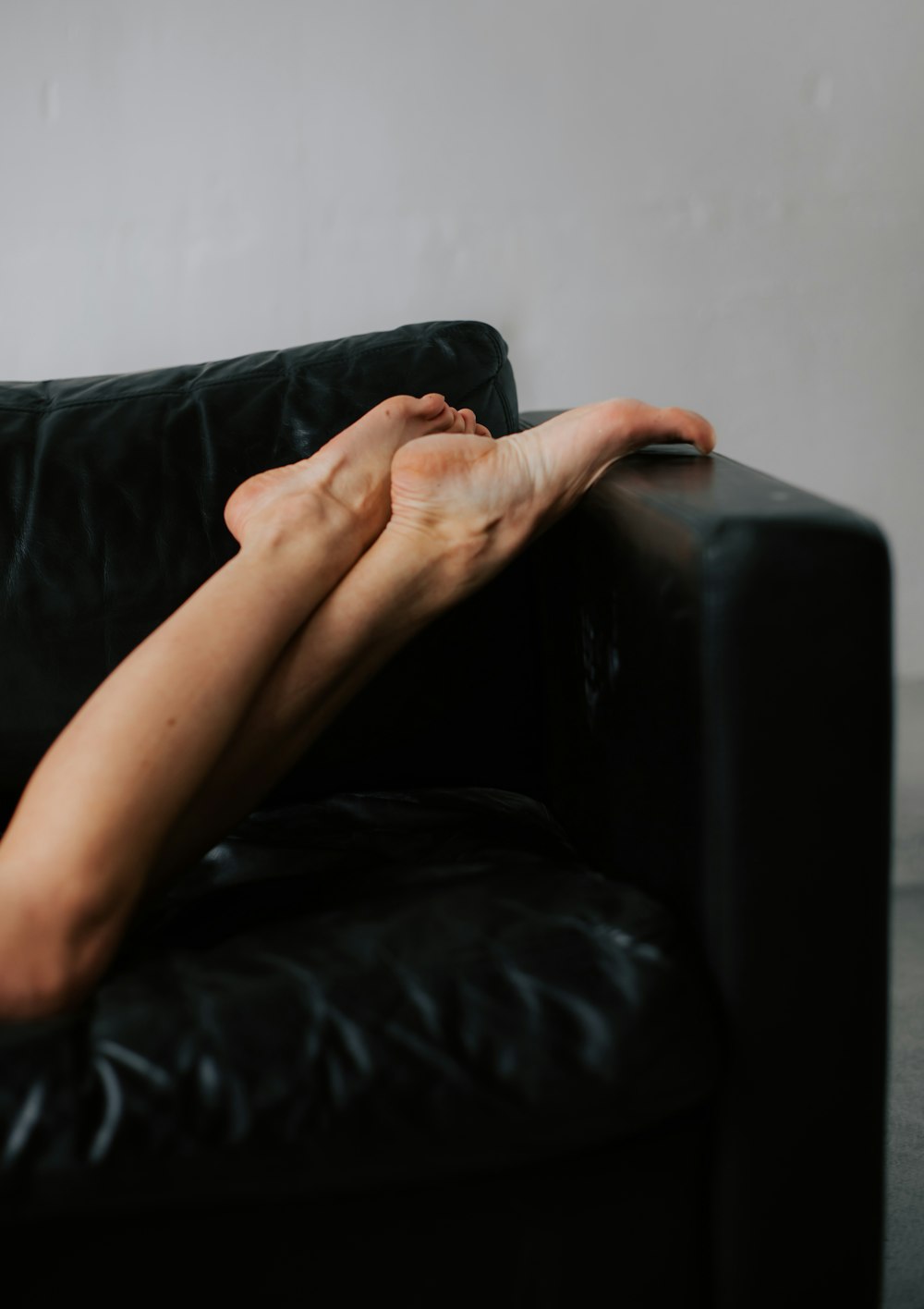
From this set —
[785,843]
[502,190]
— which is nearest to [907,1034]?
[785,843]

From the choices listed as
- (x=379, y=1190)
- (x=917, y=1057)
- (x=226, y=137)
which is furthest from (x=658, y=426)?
(x=226, y=137)

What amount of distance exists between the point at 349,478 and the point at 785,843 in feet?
1.82

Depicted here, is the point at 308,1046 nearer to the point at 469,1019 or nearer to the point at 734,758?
the point at 469,1019

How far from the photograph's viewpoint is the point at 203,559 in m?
1.37

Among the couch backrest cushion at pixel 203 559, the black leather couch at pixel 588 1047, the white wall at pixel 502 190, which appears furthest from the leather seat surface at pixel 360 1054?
the white wall at pixel 502 190

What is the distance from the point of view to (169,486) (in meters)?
1.38

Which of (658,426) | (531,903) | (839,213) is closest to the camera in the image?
(531,903)

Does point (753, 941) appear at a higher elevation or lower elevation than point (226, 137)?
lower

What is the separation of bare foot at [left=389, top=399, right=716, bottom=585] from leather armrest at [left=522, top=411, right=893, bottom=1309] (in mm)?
231

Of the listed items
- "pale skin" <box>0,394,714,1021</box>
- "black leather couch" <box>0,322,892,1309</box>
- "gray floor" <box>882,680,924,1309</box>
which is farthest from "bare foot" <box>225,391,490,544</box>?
"gray floor" <box>882,680,924,1309</box>

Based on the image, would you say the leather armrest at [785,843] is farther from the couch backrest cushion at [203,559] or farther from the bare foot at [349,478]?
the couch backrest cushion at [203,559]

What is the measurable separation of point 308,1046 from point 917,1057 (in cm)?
104

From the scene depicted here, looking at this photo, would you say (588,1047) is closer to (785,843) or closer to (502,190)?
(785,843)

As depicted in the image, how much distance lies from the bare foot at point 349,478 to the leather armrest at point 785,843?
0.34 m
